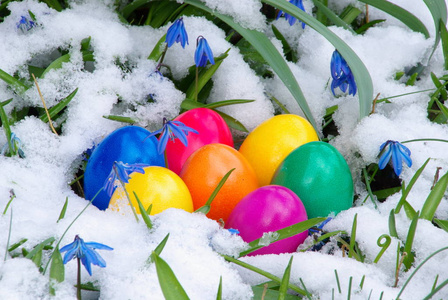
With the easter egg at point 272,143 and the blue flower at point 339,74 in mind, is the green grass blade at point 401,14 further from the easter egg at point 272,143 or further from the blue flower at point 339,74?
the easter egg at point 272,143

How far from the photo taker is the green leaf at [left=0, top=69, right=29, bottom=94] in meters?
1.58

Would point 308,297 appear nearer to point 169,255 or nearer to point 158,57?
point 169,255

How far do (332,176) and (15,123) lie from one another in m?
0.97

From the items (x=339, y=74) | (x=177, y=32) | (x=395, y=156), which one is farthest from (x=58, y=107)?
(x=395, y=156)

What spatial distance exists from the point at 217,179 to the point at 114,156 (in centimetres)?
29

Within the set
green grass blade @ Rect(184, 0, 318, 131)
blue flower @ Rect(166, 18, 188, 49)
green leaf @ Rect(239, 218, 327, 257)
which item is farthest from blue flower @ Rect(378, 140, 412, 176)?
blue flower @ Rect(166, 18, 188, 49)

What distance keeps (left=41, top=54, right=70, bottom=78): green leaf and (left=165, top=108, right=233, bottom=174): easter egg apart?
0.48m

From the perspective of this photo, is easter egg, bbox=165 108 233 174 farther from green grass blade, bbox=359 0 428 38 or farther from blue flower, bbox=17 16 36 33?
green grass blade, bbox=359 0 428 38

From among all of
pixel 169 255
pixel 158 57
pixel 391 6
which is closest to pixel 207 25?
pixel 158 57

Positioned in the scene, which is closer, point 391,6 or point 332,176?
point 332,176

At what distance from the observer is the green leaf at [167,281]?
2.92ft

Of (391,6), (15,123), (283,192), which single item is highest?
(391,6)

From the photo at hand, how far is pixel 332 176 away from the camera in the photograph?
1.37 metres

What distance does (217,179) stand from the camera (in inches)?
53.3
